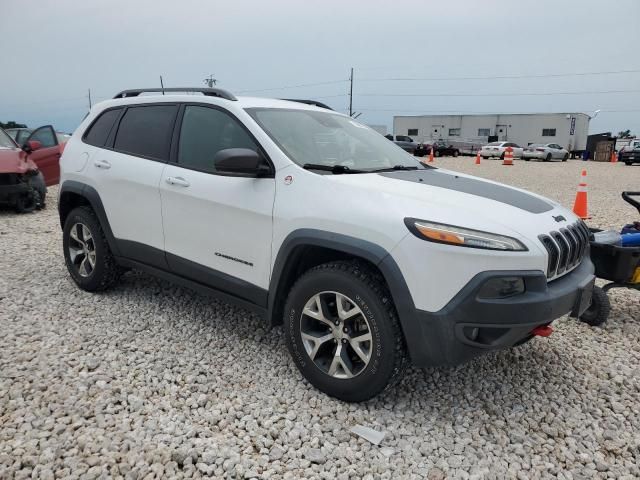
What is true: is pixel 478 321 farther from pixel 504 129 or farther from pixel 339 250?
pixel 504 129

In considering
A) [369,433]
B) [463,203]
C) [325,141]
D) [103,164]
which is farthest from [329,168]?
[103,164]

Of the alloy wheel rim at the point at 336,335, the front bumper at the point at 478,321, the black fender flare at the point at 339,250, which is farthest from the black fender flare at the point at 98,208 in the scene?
the front bumper at the point at 478,321

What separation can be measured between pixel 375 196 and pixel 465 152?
119ft

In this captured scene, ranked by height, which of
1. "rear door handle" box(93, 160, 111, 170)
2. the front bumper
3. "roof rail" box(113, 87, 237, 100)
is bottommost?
the front bumper

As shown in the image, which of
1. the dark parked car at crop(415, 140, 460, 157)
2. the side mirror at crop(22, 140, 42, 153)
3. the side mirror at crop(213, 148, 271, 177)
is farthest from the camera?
the dark parked car at crop(415, 140, 460, 157)

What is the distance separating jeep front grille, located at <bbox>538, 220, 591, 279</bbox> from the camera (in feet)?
8.28

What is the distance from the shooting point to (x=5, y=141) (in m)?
8.40

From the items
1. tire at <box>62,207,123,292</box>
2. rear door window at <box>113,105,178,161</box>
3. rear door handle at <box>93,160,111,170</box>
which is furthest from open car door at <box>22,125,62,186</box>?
rear door window at <box>113,105,178,161</box>

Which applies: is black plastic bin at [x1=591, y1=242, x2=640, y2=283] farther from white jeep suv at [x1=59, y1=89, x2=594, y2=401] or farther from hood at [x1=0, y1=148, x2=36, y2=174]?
hood at [x1=0, y1=148, x2=36, y2=174]

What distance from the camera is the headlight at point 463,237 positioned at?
2.33 metres

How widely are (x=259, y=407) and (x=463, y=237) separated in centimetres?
149

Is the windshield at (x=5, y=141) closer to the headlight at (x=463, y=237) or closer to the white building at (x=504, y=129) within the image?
the headlight at (x=463, y=237)

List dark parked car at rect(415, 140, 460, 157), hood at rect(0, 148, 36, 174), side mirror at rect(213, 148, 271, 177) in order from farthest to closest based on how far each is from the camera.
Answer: dark parked car at rect(415, 140, 460, 157), hood at rect(0, 148, 36, 174), side mirror at rect(213, 148, 271, 177)

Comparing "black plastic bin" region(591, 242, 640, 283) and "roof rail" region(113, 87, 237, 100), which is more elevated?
"roof rail" region(113, 87, 237, 100)
